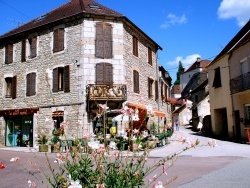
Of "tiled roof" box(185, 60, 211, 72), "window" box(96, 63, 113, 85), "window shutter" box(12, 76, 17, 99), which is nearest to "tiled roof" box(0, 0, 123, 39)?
"window" box(96, 63, 113, 85)

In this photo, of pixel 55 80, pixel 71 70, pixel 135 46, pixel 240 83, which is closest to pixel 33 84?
pixel 55 80

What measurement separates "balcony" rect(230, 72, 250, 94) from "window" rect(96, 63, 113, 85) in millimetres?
9022

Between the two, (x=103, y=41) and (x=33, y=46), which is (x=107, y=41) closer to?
(x=103, y=41)

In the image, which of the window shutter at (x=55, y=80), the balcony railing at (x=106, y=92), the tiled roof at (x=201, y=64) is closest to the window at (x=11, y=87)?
the window shutter at (x=55, y=80)

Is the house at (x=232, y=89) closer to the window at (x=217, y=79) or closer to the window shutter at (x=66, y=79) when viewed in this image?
the window at (x=217, y=79)

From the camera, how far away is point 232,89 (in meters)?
21.9

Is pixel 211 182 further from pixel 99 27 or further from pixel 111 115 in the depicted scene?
pixel 99 27

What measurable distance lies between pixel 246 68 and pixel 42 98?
1449cm

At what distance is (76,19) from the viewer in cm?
1997

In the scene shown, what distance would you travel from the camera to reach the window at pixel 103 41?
64.3 ft

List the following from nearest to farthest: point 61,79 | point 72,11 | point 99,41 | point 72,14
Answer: point 99,41
point 72,14
point 61,79
point 72,11

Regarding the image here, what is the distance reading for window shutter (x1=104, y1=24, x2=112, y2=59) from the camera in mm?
19703

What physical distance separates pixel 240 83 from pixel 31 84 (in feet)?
49.2

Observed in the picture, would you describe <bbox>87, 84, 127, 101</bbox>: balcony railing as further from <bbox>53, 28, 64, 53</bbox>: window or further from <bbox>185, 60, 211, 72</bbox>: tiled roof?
<bbox>185, 60, 211, 72</bbox>: tiled roof
